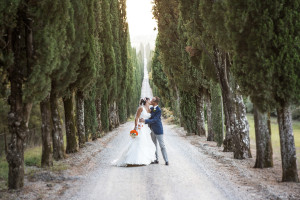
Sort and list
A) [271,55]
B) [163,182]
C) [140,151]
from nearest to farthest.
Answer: [271,55] < [163,182] < [140,151]

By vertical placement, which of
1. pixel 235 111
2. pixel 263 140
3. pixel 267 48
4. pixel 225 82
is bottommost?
pixel 263 140

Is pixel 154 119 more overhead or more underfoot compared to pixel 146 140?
more overhead

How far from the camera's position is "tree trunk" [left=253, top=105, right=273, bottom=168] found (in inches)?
387

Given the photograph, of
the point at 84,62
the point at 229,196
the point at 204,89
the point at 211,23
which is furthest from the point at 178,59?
the point at 229,196

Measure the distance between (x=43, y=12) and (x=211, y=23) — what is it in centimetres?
512

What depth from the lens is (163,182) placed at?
26.4 feet

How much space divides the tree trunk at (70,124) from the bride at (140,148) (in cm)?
414

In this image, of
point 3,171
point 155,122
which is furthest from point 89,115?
point 155,122

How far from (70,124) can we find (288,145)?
30.4 ft

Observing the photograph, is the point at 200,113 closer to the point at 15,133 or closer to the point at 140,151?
the point at 140,151

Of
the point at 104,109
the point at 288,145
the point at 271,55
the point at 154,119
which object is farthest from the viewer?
the point at 104,109

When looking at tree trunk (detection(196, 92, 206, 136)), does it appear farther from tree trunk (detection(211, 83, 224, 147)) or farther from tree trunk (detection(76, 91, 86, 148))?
tree trunk (detection(76, 91, 86, 148))

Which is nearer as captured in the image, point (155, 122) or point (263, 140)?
point (263, 140)

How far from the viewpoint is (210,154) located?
13.3 meters
